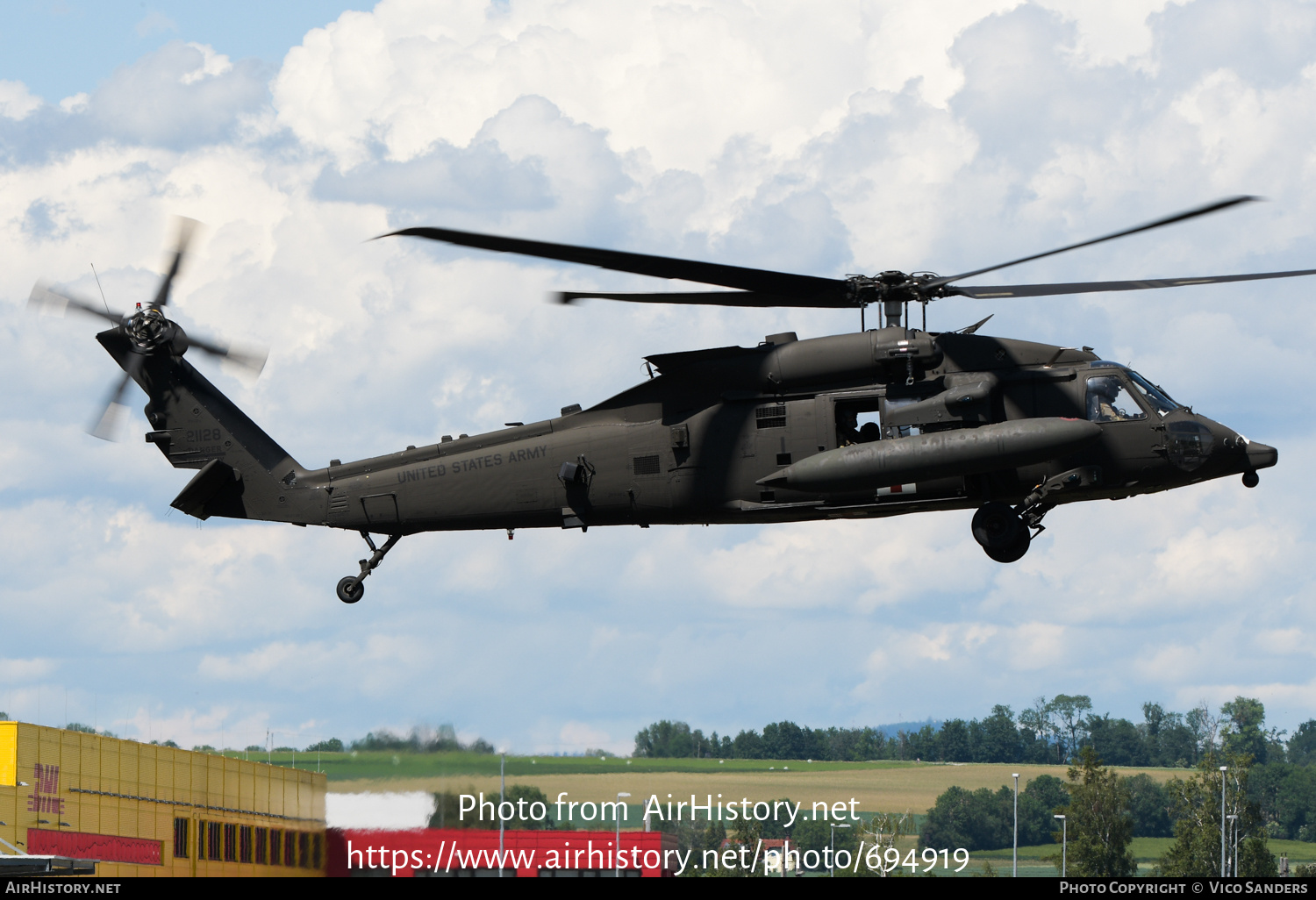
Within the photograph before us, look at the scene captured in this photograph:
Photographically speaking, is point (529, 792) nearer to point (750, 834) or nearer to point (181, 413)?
point (181, 413)

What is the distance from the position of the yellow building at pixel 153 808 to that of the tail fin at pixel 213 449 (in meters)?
10.4

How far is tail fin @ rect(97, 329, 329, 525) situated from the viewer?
78.5ft

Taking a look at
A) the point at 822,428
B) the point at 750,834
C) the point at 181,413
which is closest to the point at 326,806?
the point at 181,413

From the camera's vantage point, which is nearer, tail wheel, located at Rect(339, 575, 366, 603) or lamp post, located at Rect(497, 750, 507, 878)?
tail wheel, located at Rect(339, 575, 366, 603)

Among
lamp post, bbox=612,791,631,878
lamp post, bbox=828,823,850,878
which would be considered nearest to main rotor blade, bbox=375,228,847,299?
lamp post, bbox=612,791,631,878

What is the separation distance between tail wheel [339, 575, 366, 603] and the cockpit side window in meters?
11.8

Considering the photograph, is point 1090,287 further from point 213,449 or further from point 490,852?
point 490,852

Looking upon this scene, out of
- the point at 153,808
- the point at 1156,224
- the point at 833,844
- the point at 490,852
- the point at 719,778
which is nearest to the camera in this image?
the point at 1156,224

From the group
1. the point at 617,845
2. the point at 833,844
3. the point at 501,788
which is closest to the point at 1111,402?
the point at 501,788

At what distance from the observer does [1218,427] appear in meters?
20.8

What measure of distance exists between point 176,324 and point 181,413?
5.44ft

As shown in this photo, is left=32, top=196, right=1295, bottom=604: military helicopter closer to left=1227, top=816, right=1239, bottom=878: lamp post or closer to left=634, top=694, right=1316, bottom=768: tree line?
left=634, top=694, right=1316, bottom=768: tree line

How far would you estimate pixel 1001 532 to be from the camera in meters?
20.8

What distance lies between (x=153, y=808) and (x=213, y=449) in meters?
16.7
